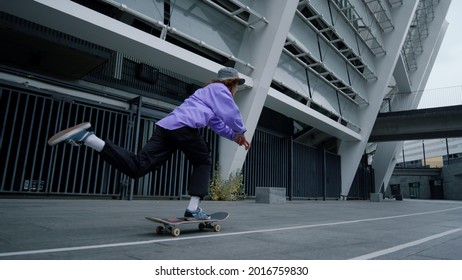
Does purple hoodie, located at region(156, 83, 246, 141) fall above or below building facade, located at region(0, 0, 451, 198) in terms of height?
below

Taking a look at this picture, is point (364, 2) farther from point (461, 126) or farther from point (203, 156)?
point (203, 156)

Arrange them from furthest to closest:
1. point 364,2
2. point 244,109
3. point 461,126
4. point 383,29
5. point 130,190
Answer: point 383,29
point 461,126
point 364,2
point 244,109
point 130,190

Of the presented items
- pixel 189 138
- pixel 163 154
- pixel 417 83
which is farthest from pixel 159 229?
pixel 417 83

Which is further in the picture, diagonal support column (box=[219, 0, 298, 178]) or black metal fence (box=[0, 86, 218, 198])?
diagonal support column (box=[219, 0, 298, 178])

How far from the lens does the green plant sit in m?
11.3

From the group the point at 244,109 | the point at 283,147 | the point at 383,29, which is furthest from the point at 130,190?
the point at 383,29

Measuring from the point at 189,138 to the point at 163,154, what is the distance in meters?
0.35

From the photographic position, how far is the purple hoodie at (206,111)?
124 inches

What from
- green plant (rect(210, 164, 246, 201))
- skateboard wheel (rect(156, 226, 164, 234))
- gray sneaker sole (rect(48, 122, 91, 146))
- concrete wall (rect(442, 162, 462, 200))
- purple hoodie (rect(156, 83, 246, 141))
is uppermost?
concrete wall (rect(442, 162, 462, 200))

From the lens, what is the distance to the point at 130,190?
9383 millimetres

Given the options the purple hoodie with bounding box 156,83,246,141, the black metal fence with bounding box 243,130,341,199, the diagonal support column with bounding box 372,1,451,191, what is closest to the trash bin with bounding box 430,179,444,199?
the diagonal support column with bounding box 372,1,451,191

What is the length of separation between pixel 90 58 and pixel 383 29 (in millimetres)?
22151

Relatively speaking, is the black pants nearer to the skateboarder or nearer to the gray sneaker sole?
the skateboarder

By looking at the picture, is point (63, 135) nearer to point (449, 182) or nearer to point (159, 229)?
point (159, 229)
